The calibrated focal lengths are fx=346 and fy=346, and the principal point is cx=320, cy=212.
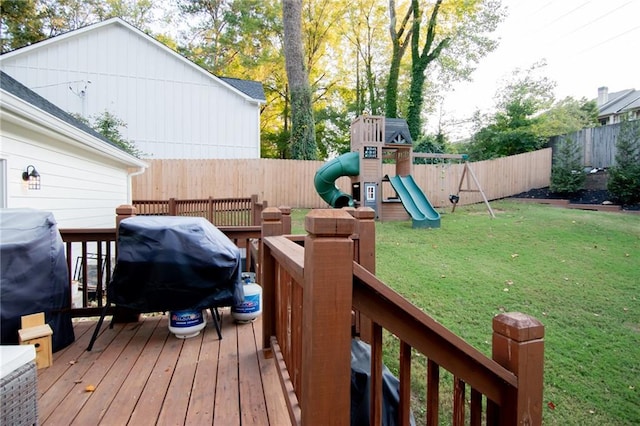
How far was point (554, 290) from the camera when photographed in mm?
4406

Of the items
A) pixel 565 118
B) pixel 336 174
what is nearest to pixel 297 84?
pixel 336 174

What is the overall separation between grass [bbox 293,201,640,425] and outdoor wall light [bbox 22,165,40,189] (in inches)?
193

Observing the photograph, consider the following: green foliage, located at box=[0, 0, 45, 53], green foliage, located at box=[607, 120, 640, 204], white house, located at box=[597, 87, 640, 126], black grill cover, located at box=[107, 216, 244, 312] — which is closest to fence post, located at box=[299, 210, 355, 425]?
black grill cover, located at box=[107, 216, 244, 312]

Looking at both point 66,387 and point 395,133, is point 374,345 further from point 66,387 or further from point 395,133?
point 395,133

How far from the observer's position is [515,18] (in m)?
18.4

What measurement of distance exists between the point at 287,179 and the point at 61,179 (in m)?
8.42

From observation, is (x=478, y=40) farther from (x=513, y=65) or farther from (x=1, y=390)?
(x=1, y=390)

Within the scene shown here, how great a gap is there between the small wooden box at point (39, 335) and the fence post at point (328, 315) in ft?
6.92

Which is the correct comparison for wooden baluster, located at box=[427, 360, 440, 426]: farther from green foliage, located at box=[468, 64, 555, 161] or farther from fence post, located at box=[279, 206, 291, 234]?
green foliage, located at box=[468, 64, 555, 161]

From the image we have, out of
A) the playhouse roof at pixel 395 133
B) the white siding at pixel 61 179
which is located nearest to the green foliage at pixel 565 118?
the playhouse roof at pixel 395 133

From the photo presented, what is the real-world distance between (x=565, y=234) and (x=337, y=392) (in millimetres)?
8256

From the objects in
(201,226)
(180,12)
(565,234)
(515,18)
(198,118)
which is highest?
(180,12)

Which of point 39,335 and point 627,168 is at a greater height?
point 627,168

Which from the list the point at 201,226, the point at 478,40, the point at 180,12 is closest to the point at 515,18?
the point at 478,40
